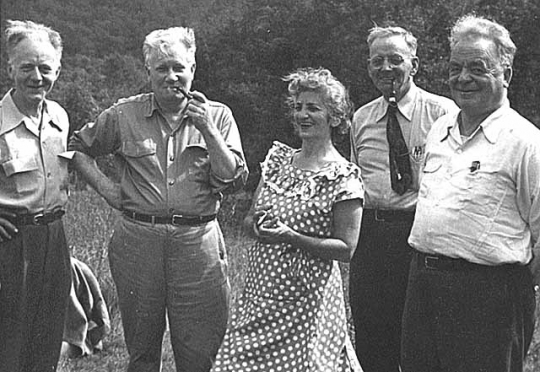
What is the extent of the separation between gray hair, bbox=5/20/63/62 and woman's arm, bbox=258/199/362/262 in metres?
1.44

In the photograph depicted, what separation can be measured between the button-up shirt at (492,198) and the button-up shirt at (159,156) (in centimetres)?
117

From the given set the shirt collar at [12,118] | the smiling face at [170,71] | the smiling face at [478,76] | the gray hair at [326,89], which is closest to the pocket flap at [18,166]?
the shirt collar at [12,118]

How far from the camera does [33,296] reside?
4.34 metres

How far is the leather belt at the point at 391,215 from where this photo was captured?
4.48m

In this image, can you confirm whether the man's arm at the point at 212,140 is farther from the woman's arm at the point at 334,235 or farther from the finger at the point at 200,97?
the woman's arm at the point at 334,235

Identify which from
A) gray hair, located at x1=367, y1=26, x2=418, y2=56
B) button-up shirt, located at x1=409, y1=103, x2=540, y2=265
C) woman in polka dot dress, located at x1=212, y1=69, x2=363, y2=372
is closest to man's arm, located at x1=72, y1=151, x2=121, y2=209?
woman in polka dot dress, located at x1=212, y1=69, x2=363, y2=372

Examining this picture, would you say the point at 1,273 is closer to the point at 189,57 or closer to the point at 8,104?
the point at 8,104

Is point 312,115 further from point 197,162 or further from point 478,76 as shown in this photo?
point 478,76

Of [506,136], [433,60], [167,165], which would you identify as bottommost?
[433,60]

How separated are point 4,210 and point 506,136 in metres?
2.34

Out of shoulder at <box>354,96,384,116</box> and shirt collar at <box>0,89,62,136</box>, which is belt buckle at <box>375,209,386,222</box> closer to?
shoulder at <box>354,96,384,116</box>

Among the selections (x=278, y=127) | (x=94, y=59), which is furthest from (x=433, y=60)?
(x=94, y=59)

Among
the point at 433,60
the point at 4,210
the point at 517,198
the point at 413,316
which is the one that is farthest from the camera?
the point at 433,60

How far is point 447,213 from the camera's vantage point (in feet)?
11.6
